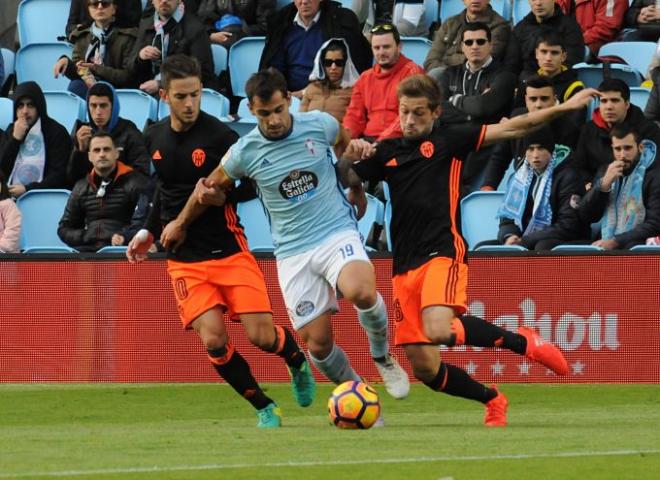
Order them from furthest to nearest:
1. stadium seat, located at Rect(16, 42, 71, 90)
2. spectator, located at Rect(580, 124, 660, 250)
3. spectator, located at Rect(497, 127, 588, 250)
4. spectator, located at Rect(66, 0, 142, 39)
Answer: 1. stadium seat, located at Rect(16, 42, 71, 90)
2. spectator, located at Rect(66, 0, 142, 39)
3. spectator, located at Rect(497, 127, 588, 250)
4. spectator, located at Rect(580, 124, 660, 250)

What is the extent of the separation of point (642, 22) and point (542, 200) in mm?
3413

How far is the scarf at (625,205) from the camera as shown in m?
13.8

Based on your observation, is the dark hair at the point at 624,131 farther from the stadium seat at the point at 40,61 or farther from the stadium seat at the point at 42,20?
the stadium seat at the point at 42,20

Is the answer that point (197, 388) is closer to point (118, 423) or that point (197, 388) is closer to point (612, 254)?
point (118, 423)

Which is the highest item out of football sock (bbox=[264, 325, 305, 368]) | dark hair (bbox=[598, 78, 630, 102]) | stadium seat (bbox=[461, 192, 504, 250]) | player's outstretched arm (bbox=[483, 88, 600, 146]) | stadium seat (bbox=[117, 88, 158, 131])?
player's outstretched arm (bbox=[483, 88, 600, 146])

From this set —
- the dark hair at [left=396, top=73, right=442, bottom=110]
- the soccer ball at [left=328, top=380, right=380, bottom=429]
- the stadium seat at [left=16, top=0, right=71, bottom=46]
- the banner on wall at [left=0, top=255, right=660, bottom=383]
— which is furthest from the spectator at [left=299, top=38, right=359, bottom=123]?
the soccer ball at [left=328, top=380, right=380, bottom=429]

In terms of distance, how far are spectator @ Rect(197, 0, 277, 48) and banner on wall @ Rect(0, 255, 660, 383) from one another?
4571 millimetres

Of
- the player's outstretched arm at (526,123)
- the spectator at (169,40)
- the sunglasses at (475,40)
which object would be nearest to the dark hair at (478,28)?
the sunglasses at (475,40)

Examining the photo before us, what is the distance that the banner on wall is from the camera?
13352mm

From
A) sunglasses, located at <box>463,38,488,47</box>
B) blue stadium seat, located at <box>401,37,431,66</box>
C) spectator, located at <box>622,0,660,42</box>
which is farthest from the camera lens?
blue stadium seat, located at <box>401,37,431,66</box>

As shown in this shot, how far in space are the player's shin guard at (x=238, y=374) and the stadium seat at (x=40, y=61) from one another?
9.14 m

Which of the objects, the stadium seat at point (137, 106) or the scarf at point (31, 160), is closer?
the scarf at point (31, 160)

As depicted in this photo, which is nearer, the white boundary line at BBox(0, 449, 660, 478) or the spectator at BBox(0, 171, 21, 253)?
the white boundary line at BBox(0, 449, 660, 478)

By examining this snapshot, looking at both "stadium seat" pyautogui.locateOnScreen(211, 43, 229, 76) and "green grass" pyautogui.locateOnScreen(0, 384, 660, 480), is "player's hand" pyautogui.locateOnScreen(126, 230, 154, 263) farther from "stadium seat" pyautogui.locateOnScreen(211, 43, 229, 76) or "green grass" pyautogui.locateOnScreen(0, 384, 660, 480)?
"stadium seat" pyautogui.locateOnScreen(211, 43, 229, 76)
